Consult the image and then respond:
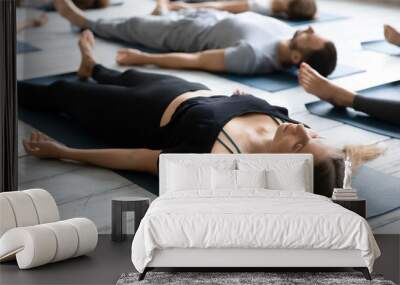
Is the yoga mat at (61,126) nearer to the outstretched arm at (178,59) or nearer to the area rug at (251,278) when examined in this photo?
the outstretched arm at (178,59)

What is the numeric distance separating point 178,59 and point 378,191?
6.46 feet

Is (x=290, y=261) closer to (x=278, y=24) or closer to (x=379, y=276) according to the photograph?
(x=379, y=276)

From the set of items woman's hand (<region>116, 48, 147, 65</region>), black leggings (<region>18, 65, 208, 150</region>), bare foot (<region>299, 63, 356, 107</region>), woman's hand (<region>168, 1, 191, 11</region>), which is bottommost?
black leggings (<region>18, 65, 208, 150</region>)

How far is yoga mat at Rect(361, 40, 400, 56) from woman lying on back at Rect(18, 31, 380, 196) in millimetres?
802


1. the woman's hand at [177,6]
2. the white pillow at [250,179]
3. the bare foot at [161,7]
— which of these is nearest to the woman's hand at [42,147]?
the bare foot at [161,7]

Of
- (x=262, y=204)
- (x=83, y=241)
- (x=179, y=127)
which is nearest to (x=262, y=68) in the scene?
(x=179, y=127)

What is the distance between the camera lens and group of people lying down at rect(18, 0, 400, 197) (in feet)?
21.5

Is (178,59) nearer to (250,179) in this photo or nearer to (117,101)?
(117,101)

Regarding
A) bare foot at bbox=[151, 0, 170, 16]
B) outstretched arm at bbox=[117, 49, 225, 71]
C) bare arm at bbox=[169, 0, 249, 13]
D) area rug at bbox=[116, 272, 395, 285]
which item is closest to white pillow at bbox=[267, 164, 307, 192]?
area rug at bbox=[116, 272, 395, 285]

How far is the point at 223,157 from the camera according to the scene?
636cm

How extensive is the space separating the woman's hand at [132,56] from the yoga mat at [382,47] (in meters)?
1.83

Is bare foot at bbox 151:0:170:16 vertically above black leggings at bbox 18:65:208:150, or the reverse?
bare foot at bbox 151:0:170:16

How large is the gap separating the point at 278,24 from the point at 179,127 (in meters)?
1.20

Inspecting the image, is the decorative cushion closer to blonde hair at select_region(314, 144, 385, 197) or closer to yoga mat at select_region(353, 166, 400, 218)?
blonde hair at select_region(314, 144, 385, 197)
